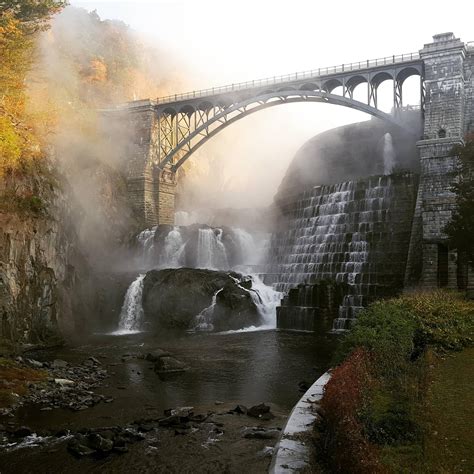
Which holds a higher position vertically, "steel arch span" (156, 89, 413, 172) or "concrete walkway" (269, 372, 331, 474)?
"steel arch span" (156, 89, 413, 172)

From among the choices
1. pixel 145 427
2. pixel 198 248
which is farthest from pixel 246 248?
pixel 145 427

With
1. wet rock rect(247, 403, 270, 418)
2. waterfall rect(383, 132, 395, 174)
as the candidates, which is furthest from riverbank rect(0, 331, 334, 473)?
waterfall rect(383, 132, 395, 174)

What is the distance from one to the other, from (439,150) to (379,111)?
23.6 feet

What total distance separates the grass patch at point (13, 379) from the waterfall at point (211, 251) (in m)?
24.8

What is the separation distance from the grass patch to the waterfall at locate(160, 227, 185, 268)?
2513 cm

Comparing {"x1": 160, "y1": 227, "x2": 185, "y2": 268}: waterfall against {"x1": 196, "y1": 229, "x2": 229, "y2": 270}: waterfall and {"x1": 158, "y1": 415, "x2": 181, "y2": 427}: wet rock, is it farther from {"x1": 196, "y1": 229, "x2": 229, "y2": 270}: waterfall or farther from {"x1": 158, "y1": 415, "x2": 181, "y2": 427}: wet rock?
{"x1": 158, "y1": 415, "x2": 181, "y2": 427}: wet rock

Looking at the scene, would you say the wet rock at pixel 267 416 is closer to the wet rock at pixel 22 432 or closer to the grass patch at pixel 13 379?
the wet rock at pixel 22 432

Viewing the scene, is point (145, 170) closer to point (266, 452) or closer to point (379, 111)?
point (379, 111)

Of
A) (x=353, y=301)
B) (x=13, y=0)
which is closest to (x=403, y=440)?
(x=353, y=301)

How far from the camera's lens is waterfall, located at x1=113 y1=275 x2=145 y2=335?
113ft

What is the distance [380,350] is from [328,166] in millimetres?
44153

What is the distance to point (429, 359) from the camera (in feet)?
40.8

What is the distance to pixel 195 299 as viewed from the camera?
33625 millimetres

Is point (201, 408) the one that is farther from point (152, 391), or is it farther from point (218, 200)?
point (218, 200)
